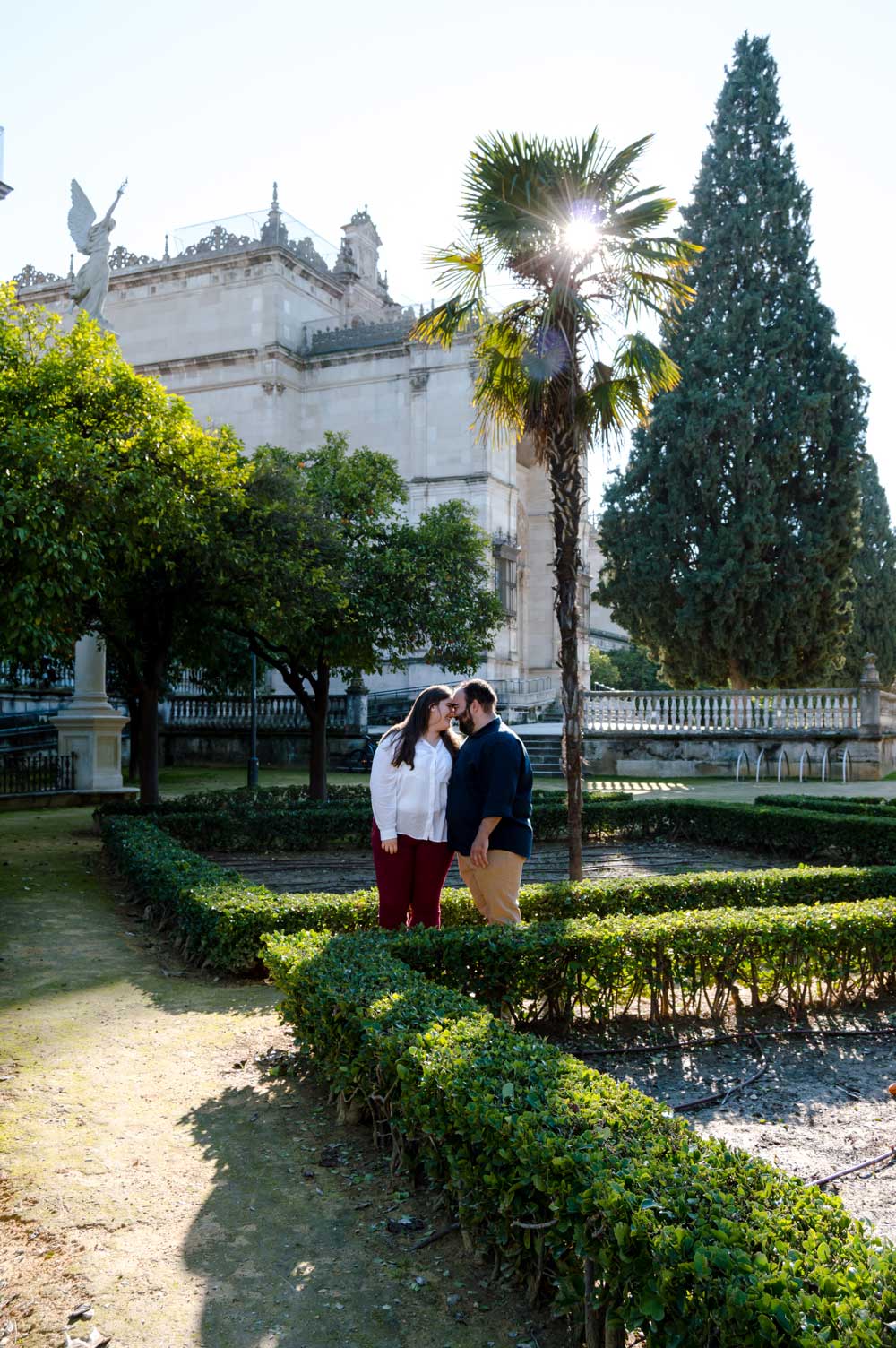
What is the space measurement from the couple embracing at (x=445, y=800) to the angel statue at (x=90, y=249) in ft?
47.0

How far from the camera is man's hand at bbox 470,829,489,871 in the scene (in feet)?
19.7

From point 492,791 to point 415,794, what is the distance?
46 centimetres

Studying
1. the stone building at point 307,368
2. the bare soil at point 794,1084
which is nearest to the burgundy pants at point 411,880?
the bare soil at point 794,1084

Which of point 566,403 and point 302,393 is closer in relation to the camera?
point 566,403

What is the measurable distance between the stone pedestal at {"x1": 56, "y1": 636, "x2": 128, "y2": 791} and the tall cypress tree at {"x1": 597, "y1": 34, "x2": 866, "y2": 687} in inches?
650

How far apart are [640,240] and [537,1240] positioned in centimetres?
870

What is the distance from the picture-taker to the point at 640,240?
9453 millimetres

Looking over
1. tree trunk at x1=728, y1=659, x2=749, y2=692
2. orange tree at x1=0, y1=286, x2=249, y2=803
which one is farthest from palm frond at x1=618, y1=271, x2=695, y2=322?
tree trunk at x1=728, y1=659, x2=749, y2=692

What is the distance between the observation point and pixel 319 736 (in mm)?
17516

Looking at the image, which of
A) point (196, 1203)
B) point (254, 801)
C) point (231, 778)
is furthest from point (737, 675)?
point (196, 1203)

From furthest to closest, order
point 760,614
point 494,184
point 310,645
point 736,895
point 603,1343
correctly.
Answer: point 760,614 → point 310,645 → point 494,184 → point 736,895 → point 603,1343

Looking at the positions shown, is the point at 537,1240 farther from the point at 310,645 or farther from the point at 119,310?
the point at 119,310

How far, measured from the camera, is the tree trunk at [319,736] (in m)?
17.2

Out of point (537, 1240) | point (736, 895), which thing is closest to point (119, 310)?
point (736, 895)
